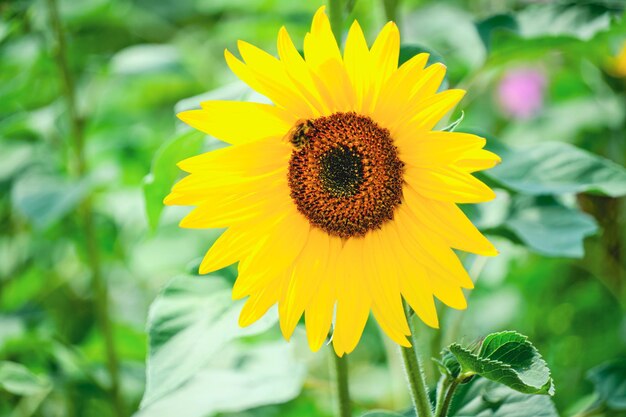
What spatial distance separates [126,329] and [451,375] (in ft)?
2.92

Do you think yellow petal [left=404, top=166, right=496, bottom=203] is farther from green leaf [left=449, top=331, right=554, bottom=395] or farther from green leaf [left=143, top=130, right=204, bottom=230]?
green leaf [left=143, top=130, right=204, bottom=230]

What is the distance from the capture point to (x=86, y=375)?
120cm

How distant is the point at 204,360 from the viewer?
724mm

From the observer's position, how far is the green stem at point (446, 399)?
64 centimetres

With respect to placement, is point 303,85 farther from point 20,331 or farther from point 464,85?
point 20,331

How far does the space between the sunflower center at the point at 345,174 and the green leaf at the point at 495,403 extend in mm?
189

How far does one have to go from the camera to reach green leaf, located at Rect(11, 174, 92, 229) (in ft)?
3.77

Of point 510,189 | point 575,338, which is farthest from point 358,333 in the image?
point 575,338

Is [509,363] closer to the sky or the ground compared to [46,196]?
closer to the sky

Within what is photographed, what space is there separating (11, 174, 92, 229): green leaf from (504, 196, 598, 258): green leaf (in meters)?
0.61

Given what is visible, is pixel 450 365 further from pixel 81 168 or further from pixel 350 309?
pixel 81 168

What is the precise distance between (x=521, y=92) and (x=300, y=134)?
132 cm

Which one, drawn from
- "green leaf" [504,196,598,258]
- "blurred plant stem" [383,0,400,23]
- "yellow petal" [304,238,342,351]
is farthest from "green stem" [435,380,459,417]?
"blurred plant stem" [383,0,400,23]

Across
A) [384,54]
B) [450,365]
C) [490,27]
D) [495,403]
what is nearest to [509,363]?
[450,365]
